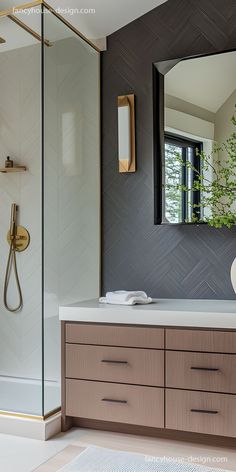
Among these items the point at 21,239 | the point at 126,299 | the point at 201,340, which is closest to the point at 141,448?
the point at 201,340

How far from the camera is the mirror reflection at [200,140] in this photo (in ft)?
10.1

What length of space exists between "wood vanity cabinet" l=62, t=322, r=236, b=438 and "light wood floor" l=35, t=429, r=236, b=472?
7 cm

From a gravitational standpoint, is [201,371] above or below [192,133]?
below

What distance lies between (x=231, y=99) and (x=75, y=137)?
3.22 feet

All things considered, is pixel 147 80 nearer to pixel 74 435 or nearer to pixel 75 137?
pixel 75 137

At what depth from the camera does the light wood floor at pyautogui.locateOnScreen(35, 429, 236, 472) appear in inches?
95.1

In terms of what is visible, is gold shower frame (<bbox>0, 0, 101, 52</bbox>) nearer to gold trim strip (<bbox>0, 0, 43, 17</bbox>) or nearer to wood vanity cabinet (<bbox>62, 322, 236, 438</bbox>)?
gold trim strip (<bbox>0, 0, 43, 17</bbox>)

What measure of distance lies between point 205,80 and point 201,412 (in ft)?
6.38

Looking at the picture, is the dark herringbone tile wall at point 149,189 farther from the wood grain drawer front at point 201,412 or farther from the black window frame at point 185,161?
the wood grain drawer front at point 201,412

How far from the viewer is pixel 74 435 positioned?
9.13ft

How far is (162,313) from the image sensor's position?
2641 mm

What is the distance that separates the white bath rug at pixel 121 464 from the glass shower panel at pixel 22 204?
474 mm

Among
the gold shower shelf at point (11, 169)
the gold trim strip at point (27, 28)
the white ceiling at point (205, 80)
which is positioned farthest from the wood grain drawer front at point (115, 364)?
the gold trim strip at point (27, 28)

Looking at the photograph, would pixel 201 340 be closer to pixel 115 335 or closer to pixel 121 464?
pixel 115 335
